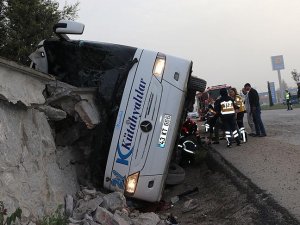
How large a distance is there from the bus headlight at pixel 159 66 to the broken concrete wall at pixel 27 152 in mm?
1490

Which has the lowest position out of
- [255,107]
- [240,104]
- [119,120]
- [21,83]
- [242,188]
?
[242,188]

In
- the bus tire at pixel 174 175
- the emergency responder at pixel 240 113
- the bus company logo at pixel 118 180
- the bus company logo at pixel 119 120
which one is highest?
the bus company logo at pixel 119 120

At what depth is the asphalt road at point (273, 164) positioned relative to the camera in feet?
20.8

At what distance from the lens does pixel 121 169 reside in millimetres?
6254

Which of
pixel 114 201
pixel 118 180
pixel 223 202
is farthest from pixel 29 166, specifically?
pixel 223 202

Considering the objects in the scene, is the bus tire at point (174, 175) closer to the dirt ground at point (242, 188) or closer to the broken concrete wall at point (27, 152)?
the dirt ground at point (242, 188)

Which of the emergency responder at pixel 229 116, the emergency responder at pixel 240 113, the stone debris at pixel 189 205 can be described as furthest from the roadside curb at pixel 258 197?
the emergency responder at pixel 240 113

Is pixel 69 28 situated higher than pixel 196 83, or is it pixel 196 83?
pixel 69 28

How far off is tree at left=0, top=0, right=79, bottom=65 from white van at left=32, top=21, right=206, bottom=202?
33.3 ft

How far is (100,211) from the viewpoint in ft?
17.9

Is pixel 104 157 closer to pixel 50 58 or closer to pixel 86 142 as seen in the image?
pixel 86 142

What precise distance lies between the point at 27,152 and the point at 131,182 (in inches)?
63.0

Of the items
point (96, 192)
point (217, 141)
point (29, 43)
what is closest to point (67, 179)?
point (96, 192)

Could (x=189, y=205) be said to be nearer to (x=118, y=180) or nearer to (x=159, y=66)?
(x=118, y=180)
